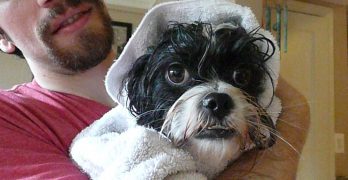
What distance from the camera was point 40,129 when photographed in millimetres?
870

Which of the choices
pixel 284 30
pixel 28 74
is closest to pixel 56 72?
pixel 28 74

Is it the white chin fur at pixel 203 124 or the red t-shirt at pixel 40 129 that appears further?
the red t-shirt at pixel 40 129

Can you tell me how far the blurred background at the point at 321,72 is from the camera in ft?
8.96

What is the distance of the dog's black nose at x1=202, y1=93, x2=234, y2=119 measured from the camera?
22.9 inches

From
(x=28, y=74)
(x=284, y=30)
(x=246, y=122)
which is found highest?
(x=246, y=122)

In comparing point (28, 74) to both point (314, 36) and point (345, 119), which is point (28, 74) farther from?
point (345, 119)

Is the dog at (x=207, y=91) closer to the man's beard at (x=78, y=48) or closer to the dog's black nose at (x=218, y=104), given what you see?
the dog's black nose at (x=218, y=104)

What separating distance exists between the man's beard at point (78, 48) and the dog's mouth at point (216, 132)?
1.80 feet

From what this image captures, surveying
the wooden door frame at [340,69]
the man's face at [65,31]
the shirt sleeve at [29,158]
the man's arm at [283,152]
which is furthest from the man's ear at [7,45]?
the wooden door frame at [340,69]

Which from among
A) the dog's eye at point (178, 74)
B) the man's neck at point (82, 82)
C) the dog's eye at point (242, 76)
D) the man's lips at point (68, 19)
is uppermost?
the dog's eye at point (178, 74)

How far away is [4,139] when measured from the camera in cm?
81

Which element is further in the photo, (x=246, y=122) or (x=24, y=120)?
(x=24, y=120)

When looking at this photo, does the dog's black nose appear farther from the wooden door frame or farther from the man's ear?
the wooden door frame

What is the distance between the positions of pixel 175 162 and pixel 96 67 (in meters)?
0.58
